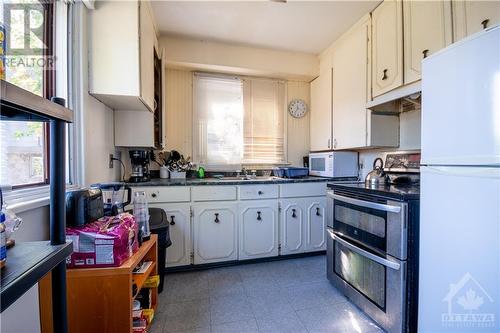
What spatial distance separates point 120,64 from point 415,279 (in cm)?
232

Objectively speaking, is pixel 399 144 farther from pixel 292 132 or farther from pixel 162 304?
pixel 162 304

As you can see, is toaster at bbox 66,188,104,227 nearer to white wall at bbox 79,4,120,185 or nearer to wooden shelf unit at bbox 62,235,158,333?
wooden shelf unit at bbox 62,235,158,333

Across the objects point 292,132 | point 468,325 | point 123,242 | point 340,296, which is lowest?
point 340,296

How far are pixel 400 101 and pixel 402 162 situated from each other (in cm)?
60

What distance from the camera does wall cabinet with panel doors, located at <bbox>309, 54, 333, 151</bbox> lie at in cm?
281

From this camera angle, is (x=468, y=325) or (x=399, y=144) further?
(x=399, y=144)

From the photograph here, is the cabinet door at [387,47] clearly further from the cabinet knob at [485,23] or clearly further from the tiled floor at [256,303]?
the tiled floor at [256,303]

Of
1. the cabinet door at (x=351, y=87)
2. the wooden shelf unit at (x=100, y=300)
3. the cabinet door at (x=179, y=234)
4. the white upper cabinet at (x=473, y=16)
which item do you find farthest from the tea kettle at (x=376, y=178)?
the wooden shelf unit at (x=100, y=300)

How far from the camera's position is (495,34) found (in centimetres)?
93

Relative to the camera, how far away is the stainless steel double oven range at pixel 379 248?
133 centimetres

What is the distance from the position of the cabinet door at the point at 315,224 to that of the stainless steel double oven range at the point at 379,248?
1.82 ft

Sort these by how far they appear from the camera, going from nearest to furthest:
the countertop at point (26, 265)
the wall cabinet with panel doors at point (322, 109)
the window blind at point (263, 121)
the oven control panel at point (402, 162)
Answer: the countertop at point (26, 265) < the oven control panel at point (402, 162) < the wall cabinet with panel doors at point (322, 109) < the window blind at point (263, 121)

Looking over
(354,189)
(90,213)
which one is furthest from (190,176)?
(354,189)

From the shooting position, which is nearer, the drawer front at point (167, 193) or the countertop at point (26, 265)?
the countertop at point (26, 265)
